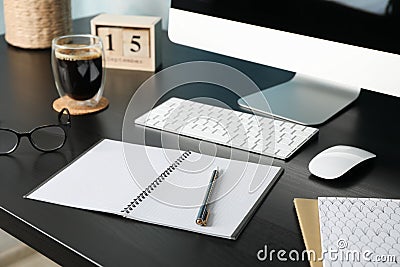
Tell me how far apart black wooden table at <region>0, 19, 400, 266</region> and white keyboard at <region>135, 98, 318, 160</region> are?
3 centimetres

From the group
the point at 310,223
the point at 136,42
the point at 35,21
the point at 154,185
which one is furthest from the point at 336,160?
the point at 35,21

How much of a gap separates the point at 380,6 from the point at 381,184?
0.86 ft

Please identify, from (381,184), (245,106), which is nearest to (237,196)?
(381,184)

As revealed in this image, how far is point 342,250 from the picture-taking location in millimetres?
690

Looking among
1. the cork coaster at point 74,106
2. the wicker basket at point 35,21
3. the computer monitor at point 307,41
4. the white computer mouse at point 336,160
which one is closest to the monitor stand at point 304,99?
the computer monitor at point 307,41

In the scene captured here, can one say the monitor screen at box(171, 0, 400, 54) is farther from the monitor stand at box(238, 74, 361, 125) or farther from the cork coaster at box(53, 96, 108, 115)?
the cork coaster at box(53, 96, 108, 115)

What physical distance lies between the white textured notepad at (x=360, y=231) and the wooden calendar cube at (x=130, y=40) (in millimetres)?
607

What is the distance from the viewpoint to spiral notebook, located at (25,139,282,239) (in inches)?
30.4

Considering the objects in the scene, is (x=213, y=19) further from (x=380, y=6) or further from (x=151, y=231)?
(x=151, y=231)

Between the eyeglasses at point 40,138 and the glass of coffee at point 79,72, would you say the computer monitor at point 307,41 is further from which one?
the eyeglasses at point 40,138

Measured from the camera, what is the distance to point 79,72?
1079mm

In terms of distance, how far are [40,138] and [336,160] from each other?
45 cm

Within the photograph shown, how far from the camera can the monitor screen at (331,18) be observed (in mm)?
914

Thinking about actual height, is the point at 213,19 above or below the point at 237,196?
above
